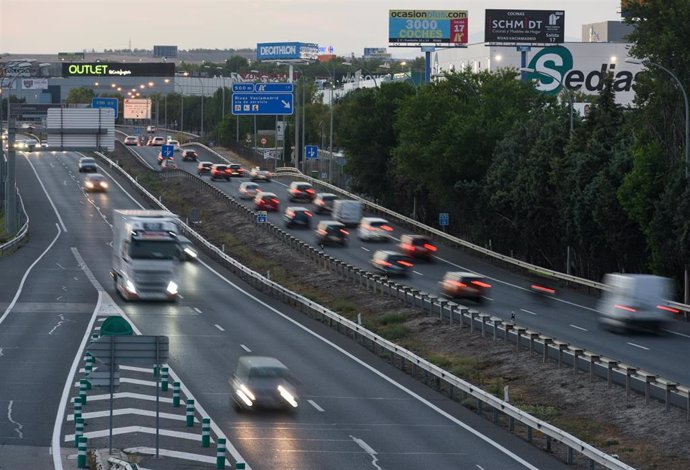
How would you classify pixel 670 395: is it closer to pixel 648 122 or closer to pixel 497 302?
pixel 497 302

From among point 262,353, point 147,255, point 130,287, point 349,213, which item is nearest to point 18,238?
point 349,213

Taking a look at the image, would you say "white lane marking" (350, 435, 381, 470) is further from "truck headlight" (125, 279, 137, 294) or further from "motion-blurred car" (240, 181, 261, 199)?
"motion-blurred car" (240, 181, 261, 199)

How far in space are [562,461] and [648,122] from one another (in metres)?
39.3

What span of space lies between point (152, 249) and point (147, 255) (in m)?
0.34

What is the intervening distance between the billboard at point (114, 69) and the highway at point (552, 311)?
84.7 feet

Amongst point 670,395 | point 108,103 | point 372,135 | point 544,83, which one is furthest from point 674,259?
point 108,103

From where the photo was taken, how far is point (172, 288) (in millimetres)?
57344

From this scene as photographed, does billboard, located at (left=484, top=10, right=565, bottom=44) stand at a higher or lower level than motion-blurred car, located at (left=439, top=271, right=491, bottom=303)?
higher

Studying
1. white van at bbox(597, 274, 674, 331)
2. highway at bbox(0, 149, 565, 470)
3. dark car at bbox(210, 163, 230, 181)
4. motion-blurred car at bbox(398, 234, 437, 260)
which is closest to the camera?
highway at bbox(0, 149, 565, 470)

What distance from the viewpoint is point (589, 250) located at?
69.1 metres

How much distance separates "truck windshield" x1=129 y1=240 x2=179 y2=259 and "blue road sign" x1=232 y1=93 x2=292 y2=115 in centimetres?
6181

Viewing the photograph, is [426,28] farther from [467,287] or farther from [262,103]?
[467,287]

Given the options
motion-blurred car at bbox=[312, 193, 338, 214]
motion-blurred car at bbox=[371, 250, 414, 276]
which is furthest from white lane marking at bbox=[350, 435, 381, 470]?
motion-blurred car at bbox=[312, 193, 338, 214]

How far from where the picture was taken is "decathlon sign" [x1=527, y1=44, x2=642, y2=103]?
140m
